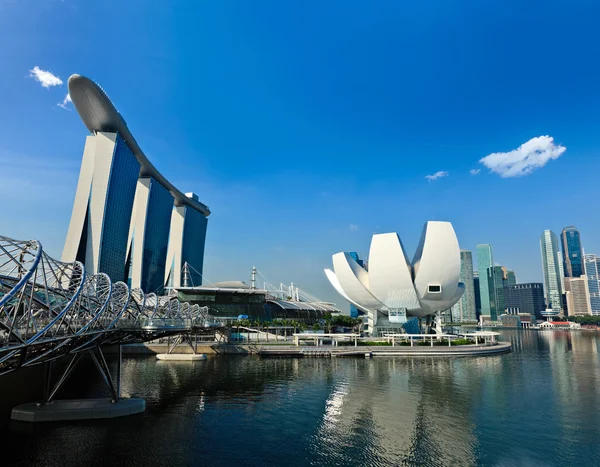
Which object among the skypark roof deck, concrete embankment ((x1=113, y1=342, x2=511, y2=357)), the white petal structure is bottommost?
concrete embankment ((x1=113, y1=342, x2=511, y2=357))

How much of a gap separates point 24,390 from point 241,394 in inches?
572

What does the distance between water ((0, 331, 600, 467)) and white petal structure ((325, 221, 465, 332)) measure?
22.9 metres

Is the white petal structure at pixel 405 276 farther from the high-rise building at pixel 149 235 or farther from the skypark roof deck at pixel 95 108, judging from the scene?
the high-rise building at pixel 149 235

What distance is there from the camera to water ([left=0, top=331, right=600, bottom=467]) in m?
15.9

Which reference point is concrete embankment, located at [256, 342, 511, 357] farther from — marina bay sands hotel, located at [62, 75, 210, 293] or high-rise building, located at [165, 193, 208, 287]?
high-rise building, located at [165, 193, 208, 287]

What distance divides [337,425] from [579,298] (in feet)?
729

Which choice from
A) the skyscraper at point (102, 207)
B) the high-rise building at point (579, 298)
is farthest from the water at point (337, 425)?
the high-rise building at point (579, 298)

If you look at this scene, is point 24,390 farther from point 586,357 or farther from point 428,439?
point 586,357

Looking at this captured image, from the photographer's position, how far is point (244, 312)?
82.1 meters

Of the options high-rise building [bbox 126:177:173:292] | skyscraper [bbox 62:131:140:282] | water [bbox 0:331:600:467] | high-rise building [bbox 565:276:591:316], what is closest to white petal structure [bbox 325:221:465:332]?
water [bbox 0:331:600:467]

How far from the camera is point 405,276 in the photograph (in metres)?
56.4

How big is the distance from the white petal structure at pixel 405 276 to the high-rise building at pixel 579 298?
174451 millimetres

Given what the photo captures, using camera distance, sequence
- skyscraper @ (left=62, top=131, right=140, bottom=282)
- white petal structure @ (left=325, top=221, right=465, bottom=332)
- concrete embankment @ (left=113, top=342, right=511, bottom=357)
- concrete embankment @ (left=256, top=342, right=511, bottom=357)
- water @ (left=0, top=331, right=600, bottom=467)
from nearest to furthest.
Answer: water @ (left=0, top=331, right=600, bottom=467), concrete embankment @ (left=256, top=342, right=511, bottom=357), concrete embankment @ (left=113, top=342, right=511, bottom=357), white petal structure @ (left=325, top=221, right=465, bottom=332), skyscraper @ (left=62, top=131, right=140, bottom=282)

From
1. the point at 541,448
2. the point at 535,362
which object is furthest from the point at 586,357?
the point at 541,448
